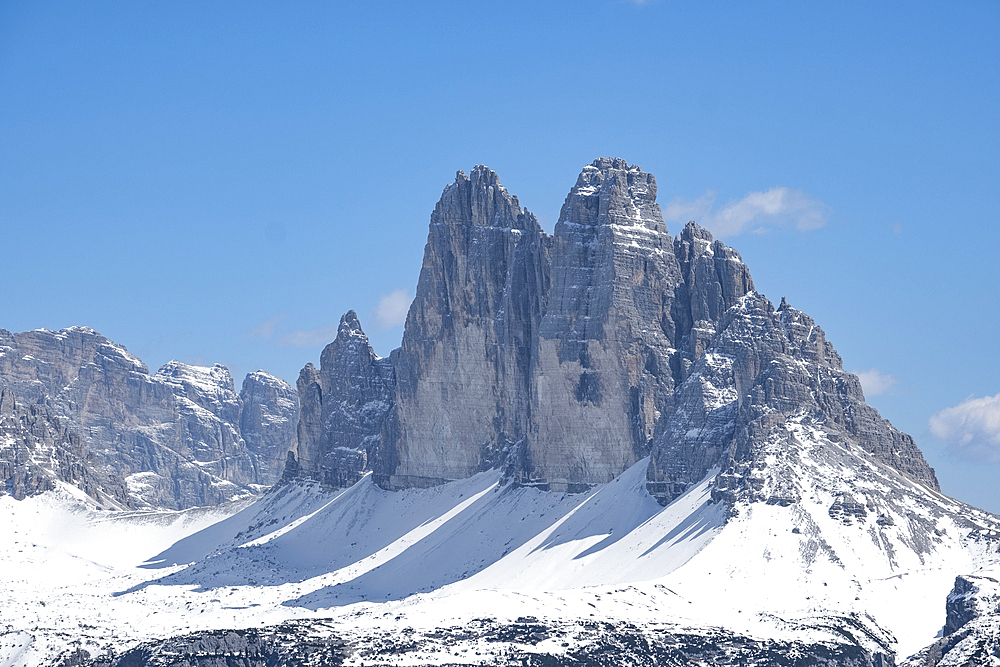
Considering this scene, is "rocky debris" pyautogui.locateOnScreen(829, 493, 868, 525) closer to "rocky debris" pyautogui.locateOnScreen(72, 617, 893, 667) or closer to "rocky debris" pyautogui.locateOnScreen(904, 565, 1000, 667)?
"rocky debris" pyautogui.locateOnScreen(904, 565, 1000, 667)

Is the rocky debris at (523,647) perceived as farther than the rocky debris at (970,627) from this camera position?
Yes

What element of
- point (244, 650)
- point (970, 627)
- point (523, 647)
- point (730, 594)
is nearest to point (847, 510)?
point (730, 594)

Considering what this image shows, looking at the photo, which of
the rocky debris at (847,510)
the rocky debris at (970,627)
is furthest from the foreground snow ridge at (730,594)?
the rocky debris at (970,627)

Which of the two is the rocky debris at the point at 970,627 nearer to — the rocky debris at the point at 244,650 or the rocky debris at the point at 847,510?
the rocky debris at the point at 847,510

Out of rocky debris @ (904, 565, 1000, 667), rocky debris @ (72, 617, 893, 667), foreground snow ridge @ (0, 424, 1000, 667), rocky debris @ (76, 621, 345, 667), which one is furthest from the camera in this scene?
rocky debris @ (76, 621, 345, 667)

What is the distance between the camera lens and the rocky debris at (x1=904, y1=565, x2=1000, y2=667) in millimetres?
136250

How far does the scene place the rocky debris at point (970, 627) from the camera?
447ft

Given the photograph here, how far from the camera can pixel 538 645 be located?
518 feet

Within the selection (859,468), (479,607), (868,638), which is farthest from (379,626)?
(859,468)

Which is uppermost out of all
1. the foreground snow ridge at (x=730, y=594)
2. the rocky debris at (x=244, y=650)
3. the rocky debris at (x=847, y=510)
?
the rocky debris at (x=847, y=510)

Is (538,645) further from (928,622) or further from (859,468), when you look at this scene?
(859,468)

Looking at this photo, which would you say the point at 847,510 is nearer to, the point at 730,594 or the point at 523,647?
the point at 730,594

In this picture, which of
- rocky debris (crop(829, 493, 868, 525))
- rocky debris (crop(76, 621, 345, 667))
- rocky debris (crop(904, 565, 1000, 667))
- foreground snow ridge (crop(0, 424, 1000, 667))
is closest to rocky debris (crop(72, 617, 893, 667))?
rocky debris (crop(76, 621, 345, 667))

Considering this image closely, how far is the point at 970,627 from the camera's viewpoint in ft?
475
